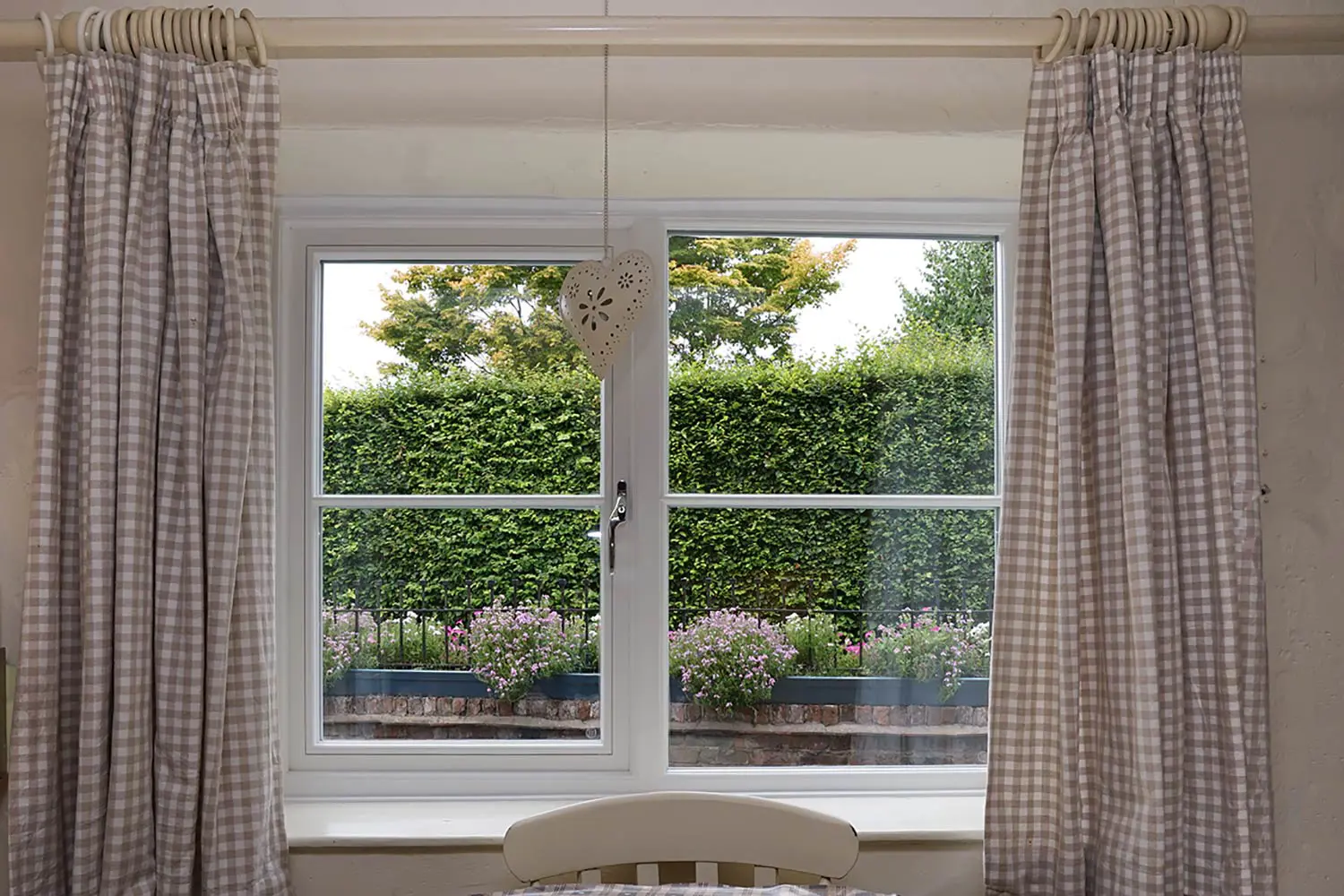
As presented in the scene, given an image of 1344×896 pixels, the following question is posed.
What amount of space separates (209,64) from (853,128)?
102 cm

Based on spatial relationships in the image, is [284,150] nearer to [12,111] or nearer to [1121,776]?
[12,111]

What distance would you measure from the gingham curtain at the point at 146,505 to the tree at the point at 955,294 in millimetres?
1220

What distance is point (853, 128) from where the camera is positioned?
63.8 inches

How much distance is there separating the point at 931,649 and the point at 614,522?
0.67m

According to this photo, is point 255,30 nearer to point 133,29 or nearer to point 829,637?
point 133,29

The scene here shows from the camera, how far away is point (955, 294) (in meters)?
1.92

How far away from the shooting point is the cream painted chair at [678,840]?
4.35ft

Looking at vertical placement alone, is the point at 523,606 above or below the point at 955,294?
below

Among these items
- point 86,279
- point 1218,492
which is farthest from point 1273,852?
point 86,279

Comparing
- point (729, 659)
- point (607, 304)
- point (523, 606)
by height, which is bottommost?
point (729, 659)

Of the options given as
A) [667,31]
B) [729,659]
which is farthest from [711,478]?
[667,31]

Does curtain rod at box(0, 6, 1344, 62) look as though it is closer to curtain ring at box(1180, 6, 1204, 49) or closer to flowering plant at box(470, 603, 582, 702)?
curtain ring at box(1180, 6, 1204, 49)

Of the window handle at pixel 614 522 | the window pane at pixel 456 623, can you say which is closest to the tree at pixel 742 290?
the window handle at pixel 614 522

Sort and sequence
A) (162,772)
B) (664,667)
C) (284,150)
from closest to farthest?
(162,772)
(284,150)
(664,667)
